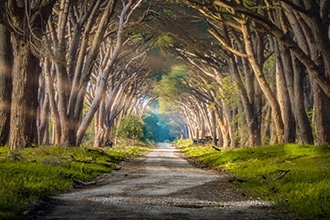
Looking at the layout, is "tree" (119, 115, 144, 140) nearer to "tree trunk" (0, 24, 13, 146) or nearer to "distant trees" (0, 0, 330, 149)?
"distant trees" (0, 0, 330, 149)

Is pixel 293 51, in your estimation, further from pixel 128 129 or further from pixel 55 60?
pixel 128 129

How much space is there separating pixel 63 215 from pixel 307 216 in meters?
3.30

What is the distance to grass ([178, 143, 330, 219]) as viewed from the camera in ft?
26.0

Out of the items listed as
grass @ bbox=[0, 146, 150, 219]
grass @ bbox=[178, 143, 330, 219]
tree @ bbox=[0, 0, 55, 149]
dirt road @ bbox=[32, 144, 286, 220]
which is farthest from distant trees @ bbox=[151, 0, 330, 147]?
grass @ bbox=[0, 146, 150, 219]

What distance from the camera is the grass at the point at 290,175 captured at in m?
7.93

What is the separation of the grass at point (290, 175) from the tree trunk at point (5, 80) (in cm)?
730

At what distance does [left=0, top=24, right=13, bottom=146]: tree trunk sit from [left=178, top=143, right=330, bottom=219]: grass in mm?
7303

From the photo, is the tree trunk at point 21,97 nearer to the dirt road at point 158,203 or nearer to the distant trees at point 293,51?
the dirt road at point 158,203

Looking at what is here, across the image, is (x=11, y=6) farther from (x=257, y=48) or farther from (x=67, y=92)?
(x=257, y=48)

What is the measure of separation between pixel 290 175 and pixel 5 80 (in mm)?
10328

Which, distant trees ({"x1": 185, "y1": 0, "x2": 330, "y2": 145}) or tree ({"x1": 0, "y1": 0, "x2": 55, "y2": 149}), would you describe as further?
tree ({"x1": 0, "y1": 0, "x2": 55, "y2": 149})

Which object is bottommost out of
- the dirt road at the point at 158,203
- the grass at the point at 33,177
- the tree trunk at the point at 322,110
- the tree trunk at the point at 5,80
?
the dirt road at the point at 158,203

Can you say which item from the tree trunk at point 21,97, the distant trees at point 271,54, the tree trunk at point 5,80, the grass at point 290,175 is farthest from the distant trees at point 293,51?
the tree trunk at point 5,80

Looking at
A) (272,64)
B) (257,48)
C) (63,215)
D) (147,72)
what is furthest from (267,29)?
(147,72)
